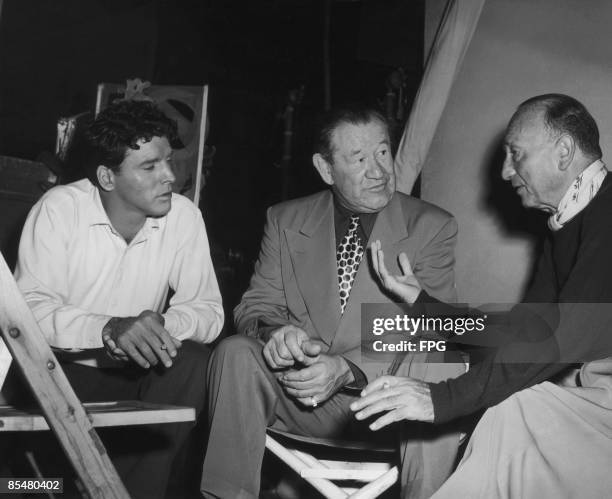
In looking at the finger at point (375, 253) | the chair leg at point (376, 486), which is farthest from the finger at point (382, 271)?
the chair leg at point (376, 486)

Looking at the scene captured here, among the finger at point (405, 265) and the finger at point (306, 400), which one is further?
the finger at point (405, 265)

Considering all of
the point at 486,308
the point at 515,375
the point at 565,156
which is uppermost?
the point at 565,156

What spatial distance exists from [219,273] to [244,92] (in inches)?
75.7

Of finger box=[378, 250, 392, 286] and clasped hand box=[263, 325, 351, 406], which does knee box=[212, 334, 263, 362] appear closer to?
clasped hand box=[263, 325, 351, 406]

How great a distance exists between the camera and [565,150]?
70.7 inches

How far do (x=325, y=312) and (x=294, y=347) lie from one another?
0.42 meters

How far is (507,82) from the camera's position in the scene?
101 inches

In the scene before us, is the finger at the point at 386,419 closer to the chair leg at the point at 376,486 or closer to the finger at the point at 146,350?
the chair leg at the point at 376,486

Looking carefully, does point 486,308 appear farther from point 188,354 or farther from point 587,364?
point 188,354

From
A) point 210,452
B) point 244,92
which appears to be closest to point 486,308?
point 210,452

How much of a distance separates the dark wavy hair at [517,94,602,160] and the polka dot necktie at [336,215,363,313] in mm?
699

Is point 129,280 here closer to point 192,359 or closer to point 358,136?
point 192,359

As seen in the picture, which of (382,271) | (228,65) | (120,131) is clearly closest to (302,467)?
(382,271)

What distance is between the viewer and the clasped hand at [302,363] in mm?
1658
